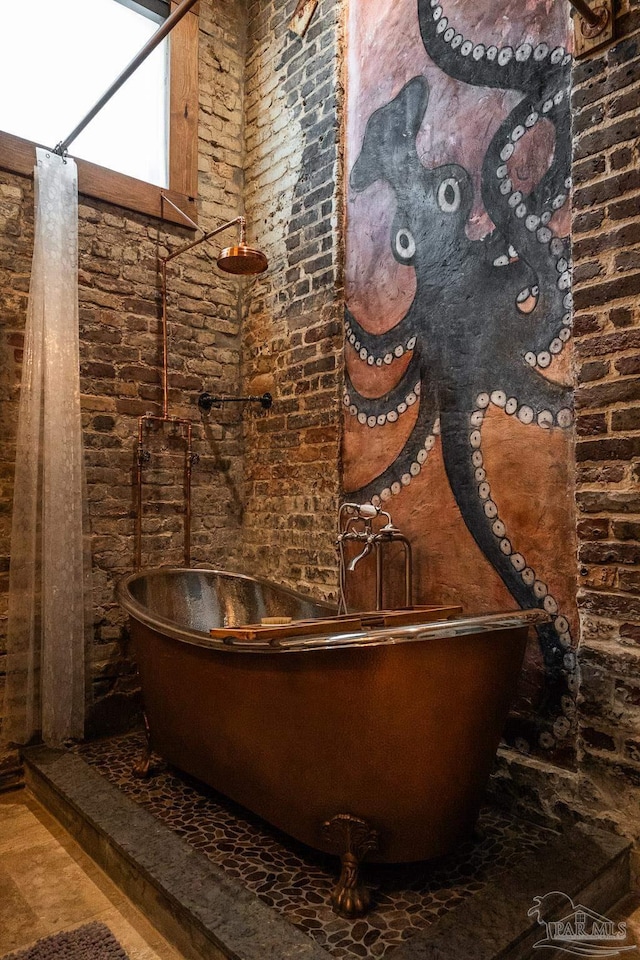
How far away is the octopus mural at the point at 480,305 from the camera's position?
212 centimetres

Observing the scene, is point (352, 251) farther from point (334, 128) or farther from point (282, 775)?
point (282, 775)

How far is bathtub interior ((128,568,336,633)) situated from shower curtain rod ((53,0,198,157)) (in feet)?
6.45

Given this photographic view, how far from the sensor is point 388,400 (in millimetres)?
2764

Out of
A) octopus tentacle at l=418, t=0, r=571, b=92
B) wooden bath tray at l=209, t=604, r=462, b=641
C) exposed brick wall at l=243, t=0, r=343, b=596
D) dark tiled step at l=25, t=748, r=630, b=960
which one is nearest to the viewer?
dark tiled step at l=25, t=748, r=630, b=960

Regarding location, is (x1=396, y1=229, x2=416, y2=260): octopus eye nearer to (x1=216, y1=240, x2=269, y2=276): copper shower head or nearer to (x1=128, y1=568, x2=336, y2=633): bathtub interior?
(x1=216, y1=240, x2=269, y2=276): copper shower head

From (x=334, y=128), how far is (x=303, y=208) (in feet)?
1.31

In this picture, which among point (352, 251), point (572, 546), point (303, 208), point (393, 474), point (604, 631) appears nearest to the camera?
point (604, 631)

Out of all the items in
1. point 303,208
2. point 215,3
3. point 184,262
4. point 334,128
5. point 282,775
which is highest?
point 215,3

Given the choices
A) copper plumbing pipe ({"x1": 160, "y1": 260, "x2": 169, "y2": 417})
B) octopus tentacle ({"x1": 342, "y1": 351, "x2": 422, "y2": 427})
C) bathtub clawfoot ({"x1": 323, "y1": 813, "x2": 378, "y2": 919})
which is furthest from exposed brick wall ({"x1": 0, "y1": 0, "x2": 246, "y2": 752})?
bathtub clawfoot ({"x1": 323, "y1": 813, "x2": 378, "y2": 919})

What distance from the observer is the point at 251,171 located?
12.1 ft

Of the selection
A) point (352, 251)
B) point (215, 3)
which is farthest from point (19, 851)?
point (215, 3)

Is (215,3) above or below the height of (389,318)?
above

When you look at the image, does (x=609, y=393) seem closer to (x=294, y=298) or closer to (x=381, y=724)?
(x=381, y=724)

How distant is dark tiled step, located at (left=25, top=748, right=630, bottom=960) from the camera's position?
55.8 inches
